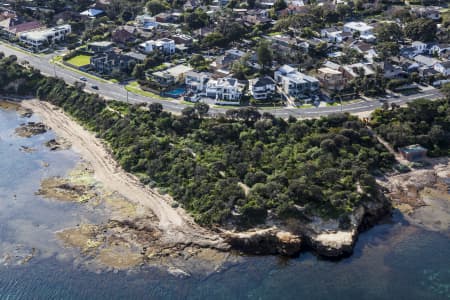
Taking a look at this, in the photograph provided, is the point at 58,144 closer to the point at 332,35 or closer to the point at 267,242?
the point at 267,242

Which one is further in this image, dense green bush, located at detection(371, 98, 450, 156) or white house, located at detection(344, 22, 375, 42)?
white house, located at detection(344, 22, 375, 42)

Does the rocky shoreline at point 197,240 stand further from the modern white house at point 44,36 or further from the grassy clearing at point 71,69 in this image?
the modern white house at point 44,36

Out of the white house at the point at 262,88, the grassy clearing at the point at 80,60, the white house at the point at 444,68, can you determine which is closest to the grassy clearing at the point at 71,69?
the grassy clearing at the point at 80,60

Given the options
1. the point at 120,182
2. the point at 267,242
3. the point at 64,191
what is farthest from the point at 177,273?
the point at 64,191

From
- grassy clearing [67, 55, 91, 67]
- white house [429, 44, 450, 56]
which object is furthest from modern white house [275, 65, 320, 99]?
grassy clearing [67, 55, 91, 67]

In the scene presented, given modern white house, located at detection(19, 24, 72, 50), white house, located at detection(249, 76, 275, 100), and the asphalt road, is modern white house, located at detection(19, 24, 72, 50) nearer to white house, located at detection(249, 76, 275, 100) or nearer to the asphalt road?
the asphalt road

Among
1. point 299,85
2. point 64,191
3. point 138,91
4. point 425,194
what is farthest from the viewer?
point 138,91
